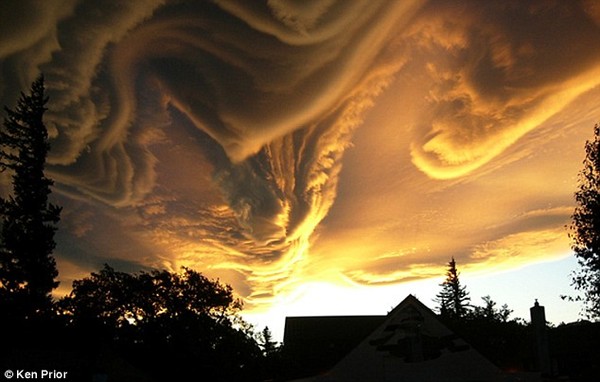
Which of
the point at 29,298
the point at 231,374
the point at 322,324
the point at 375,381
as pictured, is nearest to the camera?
the point at 375,381

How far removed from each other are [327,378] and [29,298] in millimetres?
22722

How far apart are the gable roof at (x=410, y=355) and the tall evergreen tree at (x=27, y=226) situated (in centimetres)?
2155

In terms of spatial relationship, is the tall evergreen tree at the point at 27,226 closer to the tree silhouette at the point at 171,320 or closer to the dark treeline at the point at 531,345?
the tree silhouette at the point at 171,320

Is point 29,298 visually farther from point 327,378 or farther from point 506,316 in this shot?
point 506,316

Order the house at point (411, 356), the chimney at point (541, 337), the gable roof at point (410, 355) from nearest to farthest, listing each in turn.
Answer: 1. the chimney at point (541, 337)
2. the house at point (411, 356)
3. the gable roof at point (410, 355)

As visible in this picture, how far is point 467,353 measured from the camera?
30047mm

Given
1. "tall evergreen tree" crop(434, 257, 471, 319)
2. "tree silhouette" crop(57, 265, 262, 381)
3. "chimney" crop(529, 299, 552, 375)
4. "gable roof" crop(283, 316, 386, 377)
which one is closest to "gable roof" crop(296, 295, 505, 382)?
"chimney" crop(529, 299, 552, 375)

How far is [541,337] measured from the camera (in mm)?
27188

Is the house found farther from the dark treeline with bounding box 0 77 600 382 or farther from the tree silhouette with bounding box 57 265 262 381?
the tree silhouette with bounding box 57 265 262 381

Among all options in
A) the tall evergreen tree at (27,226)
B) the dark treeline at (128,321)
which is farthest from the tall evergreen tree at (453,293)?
the tall evergreen tree at (27,226)

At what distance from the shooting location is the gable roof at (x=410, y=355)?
2908 cm

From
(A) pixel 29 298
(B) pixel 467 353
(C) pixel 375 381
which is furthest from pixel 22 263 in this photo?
(B) pixel 467 353

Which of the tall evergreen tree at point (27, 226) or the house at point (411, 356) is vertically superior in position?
the tall evergreen tree at point (27, 226)

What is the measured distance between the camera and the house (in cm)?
2893
